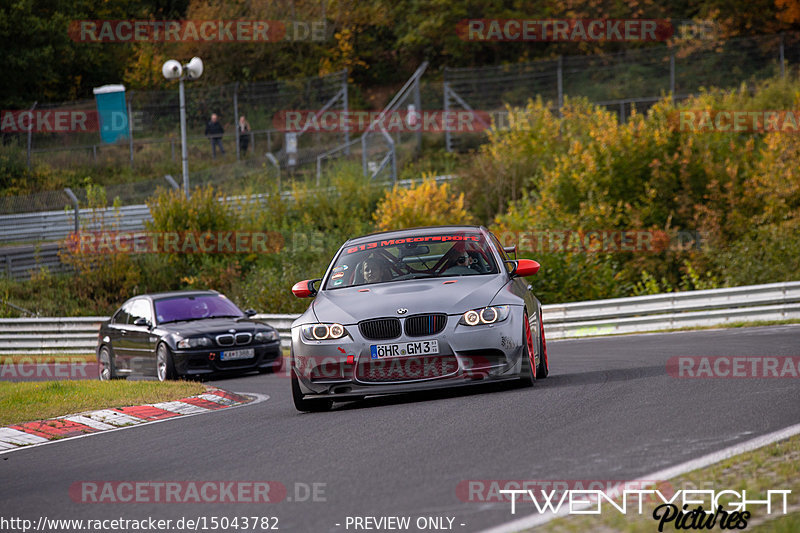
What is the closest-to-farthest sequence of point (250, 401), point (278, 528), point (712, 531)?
point (712, 531)
point (278, 528)
point (250, 401)

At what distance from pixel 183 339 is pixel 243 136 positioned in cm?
2473

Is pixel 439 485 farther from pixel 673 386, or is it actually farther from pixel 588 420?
pixel 673 386

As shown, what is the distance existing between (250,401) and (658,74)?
29.9m

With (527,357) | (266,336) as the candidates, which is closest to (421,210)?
(266,336)

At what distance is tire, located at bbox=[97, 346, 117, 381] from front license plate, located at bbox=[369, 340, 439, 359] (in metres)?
10.7

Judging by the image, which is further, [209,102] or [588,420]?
[209,102]

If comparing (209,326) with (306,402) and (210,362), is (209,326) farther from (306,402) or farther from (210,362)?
(306,402)

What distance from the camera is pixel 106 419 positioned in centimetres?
1135

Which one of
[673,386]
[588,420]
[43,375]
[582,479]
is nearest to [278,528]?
[582,479]

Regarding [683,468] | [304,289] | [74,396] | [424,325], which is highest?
[304,289]

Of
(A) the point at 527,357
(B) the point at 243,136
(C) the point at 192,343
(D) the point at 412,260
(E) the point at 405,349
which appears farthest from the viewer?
(B) the point at 243,136

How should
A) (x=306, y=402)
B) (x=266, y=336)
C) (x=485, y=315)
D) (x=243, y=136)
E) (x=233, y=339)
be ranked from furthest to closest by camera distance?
(x=243, y=136)
(x=266, y=336)
(x=233, y=339)
(x=306, y=402)
(x=485, y=315)

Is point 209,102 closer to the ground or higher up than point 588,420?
higher up

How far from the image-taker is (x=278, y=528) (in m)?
5.57
